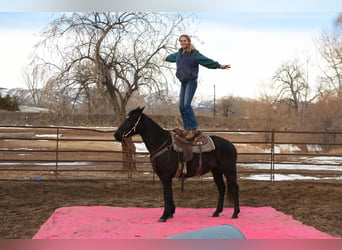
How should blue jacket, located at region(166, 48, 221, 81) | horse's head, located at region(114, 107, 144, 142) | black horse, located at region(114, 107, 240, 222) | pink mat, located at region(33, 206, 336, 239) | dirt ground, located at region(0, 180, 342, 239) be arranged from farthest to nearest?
dirt ground, located at region(0, 180, 342, 239)
blue jacket, located at region(166, 48, 221, 81)
black horse, located at region(114, 107, 240, 222)
horse's head, located at region(114, 107, 144, 142)
pink mat, located at region(33, 206, 336, 239)

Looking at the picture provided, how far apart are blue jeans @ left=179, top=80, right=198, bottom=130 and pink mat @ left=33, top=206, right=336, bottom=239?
50.9 inches

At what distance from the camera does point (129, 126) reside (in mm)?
4816

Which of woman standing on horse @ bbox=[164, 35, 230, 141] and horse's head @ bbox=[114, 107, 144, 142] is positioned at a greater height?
woman standing on horse @ bbox=[164, 35, 230, 141]

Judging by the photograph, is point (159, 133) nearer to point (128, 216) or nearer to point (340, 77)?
point (128, 216)

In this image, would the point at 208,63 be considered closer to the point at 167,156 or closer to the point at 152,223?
the point at 167,156

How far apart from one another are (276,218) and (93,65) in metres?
6.00

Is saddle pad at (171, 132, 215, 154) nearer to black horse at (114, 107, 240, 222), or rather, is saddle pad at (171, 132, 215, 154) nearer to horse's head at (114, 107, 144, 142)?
black horse at (114, 107, 240, 222)

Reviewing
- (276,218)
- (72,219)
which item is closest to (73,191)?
(72,219)

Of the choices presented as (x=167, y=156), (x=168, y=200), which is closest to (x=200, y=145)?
(x=167, y=156)

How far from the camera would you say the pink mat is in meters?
4.04

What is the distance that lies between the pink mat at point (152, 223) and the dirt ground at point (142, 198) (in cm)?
26

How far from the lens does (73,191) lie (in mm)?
7301

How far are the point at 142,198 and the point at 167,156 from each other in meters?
2.11

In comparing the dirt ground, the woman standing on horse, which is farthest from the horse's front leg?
the woman standing on horse
